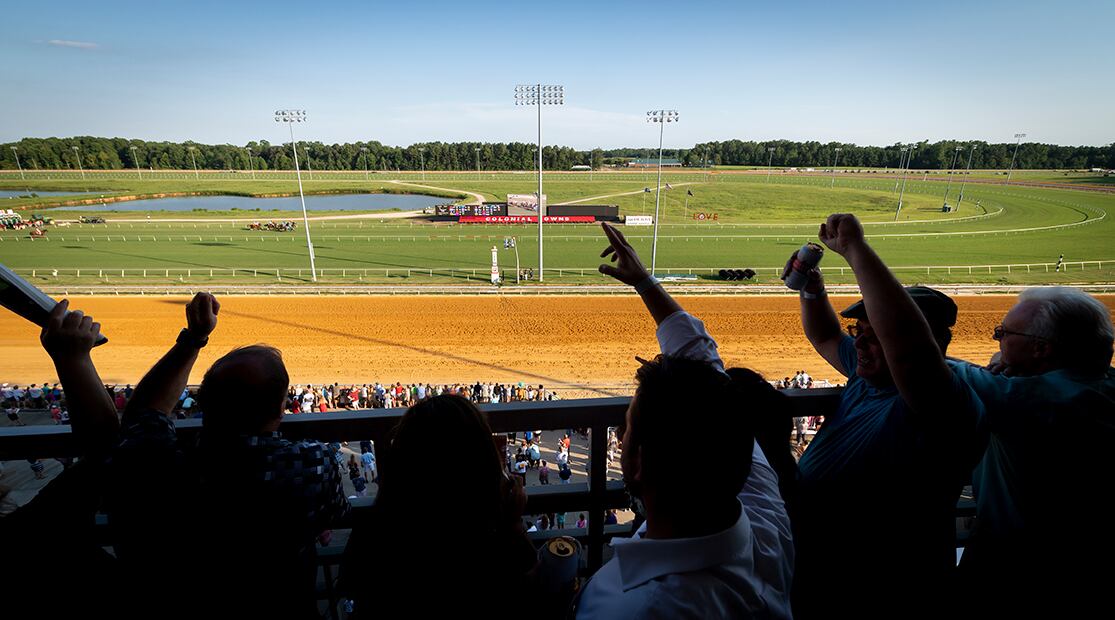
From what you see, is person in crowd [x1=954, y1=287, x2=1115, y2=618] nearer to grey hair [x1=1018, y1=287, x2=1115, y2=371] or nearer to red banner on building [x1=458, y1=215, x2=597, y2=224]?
grey hair [x1=1018, y1=287, x2=1115, y2=371]

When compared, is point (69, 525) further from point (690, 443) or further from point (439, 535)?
point (690, 443)

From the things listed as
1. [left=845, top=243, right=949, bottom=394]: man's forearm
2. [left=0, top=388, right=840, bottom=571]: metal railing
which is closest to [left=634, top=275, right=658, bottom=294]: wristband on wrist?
[left=0, top=388, right=840, bottom=571]: metal railing

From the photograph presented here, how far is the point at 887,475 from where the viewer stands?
5.22ft

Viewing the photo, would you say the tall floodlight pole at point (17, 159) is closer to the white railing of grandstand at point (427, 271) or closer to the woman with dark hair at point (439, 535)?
the white railing of grandstand at point (427, 271)

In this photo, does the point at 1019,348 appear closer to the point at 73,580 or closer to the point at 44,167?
the point at 73,580

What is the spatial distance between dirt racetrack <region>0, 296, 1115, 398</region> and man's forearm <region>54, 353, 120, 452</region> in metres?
15.7

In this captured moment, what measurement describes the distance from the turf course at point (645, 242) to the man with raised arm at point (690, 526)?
101 feet

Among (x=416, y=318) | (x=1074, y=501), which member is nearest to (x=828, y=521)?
(x=1074, y=501)

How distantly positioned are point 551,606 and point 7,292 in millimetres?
1564

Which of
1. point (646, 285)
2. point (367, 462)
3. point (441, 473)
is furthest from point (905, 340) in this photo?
point (367, 462)

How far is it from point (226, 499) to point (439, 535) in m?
0.63

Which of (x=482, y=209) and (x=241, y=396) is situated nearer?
(x=241, y=396)

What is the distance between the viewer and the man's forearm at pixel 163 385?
1525 mm

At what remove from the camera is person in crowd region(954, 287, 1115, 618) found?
61.6 inches
